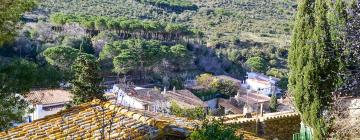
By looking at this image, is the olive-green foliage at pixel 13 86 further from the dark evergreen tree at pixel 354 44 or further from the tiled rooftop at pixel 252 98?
the tiled rooftop at pixel 252 98

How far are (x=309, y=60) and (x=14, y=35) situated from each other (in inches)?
193

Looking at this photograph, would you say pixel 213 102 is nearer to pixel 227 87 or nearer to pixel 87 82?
pixel 227 87

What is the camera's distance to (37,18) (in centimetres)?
4175

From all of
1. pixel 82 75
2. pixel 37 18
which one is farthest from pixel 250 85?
pixel 82 75

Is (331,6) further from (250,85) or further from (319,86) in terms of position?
(250,85)

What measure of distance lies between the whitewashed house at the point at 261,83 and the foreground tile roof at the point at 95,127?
3136 cm

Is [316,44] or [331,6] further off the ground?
[331,6]

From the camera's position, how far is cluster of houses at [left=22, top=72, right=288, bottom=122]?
62.4 ft

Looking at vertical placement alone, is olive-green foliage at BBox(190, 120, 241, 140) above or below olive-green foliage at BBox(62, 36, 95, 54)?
above

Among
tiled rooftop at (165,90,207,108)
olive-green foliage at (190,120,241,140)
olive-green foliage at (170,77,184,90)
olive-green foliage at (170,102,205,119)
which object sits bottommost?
olive-green foliage at (170,77,184,90)

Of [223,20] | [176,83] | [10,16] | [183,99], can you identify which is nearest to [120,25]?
[176,83]

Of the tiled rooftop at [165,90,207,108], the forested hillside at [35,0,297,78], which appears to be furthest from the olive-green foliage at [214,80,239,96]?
the tiled rooftop at [165,90,207,108]

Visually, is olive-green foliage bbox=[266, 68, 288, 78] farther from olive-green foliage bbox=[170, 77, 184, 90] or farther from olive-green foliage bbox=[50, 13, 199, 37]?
olive-green foliage bbox=[170, 77, 184, 90]

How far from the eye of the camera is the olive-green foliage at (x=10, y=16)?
4.50m
